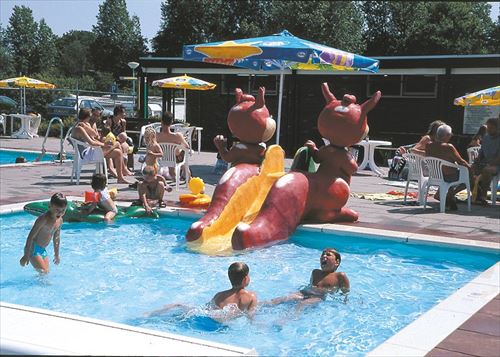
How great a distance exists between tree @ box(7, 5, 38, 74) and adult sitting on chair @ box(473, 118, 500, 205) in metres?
44.4

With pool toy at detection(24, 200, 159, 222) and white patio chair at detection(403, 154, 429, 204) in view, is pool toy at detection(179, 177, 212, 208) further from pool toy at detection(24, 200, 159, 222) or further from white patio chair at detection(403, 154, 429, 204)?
white patio chair at detection(403, 154, 429, 204)

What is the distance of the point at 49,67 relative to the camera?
52.9 meters

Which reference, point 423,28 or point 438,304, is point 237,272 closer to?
point 438,304

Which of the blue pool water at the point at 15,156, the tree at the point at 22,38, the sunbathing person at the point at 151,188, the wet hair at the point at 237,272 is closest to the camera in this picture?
the wet hair at the point at 237,272

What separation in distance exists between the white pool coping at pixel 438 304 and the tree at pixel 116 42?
3709cm

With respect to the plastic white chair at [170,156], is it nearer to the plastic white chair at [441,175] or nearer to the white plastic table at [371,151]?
the plastic white chair at [441,175]

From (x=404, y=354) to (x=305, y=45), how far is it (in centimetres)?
725

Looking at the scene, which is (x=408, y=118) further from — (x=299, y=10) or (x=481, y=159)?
(x=299, y=10)

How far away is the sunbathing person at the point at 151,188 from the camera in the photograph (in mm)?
9273

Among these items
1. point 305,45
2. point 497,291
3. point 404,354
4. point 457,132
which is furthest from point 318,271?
point 457,132

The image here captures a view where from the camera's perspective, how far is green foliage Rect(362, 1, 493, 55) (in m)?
46.8

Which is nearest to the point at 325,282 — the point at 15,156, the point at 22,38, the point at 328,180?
the point at 328,180

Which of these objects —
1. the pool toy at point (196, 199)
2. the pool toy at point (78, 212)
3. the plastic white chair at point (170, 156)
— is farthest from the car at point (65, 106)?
the pool toy at point (78, 212)

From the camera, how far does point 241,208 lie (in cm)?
797
